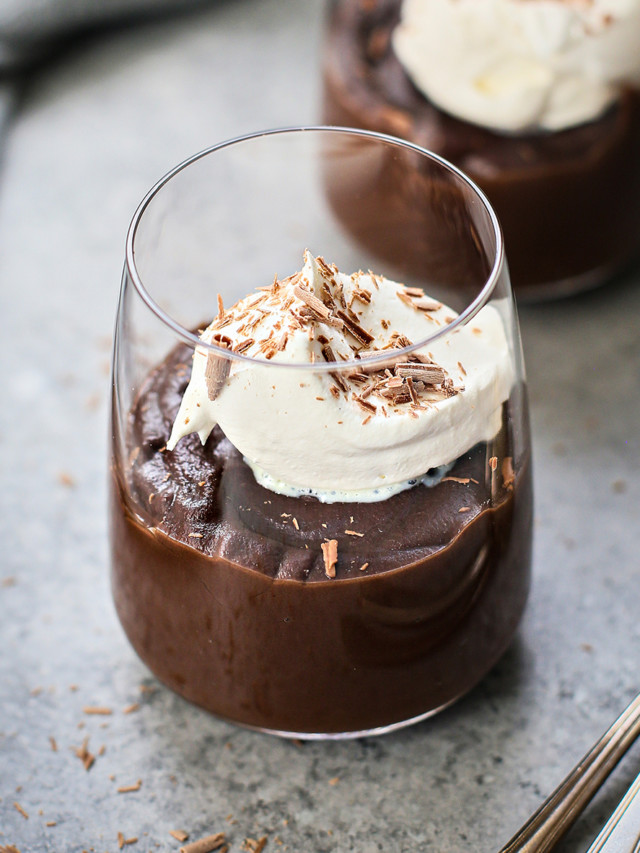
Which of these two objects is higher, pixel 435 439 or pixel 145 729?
pixel 435 439

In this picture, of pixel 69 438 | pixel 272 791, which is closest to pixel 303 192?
pixel 69 438

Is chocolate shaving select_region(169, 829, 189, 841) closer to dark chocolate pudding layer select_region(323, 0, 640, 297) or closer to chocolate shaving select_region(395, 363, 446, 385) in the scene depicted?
chocolate shaving select_region(395, 363, 446, 385)

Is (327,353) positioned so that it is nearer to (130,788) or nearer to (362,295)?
(362,295)

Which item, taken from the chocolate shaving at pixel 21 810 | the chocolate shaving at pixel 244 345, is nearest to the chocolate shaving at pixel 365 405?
the chocolate shaving at pixel 244 345

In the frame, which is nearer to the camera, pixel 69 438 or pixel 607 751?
pixel 607 751

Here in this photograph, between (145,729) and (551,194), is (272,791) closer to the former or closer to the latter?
(145,729)

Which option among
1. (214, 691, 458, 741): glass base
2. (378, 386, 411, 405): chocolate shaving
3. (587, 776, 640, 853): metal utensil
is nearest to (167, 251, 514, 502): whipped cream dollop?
(378, 386, 411, 405): chocolate shaving

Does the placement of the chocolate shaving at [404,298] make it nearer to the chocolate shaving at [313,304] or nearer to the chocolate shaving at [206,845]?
the chocolate shaving at [313,304]

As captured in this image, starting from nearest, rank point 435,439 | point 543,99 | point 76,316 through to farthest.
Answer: point 435,439
point 543,99
point 76,316
